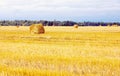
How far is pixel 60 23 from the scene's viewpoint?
121m

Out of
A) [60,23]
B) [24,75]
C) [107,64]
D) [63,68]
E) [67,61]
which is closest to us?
[24,75]

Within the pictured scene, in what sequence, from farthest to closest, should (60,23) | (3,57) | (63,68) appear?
(60,23), (3,57), (63,68)

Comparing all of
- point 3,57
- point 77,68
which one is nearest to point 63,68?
point 77,68

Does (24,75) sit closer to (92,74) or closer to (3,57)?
(92,74)

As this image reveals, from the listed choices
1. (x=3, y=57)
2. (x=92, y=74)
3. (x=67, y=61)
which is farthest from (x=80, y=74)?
(x=3, y=57)

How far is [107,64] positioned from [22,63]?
302cm

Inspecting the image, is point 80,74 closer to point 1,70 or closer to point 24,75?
point 24,75

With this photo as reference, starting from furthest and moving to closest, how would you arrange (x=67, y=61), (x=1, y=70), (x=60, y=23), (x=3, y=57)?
(x=60, y=23), (x=3, y=57), (x=67, y=61), (x=1, y=70)

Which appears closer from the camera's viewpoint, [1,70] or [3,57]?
[1,70]

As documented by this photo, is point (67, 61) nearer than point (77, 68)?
No

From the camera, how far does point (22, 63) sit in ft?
42.4

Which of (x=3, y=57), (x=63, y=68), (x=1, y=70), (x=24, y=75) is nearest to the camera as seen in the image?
(x=24, y=75)

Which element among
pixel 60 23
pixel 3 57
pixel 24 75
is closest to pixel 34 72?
pixel 24 75

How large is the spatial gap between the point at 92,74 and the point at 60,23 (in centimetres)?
11048
